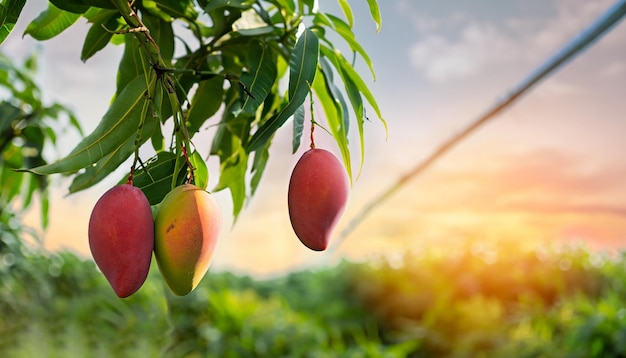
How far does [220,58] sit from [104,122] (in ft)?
0.64

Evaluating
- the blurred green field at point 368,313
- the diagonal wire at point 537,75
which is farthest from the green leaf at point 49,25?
the blurred green field at point 368,313

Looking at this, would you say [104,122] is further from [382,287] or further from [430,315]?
[382,287]

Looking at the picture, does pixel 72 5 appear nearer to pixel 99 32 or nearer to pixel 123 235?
pixel 99 32

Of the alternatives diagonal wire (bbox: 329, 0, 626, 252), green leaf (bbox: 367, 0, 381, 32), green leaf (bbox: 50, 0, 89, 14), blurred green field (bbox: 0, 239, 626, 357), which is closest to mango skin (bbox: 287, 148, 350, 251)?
green leaf (bbox: 367, 0, 381, 32)

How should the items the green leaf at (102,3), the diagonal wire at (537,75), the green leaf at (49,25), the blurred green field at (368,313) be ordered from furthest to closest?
the blurred green field at (368,313) → the diagonal wire at (537,75) → the green leaf at (49,25) → the green leaf at (102,3)

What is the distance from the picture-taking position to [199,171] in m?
0.47

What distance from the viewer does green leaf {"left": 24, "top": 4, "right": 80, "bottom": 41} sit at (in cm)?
61

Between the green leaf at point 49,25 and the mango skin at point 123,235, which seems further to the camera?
the green leaf at point 49,25

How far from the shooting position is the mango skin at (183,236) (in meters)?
0.38

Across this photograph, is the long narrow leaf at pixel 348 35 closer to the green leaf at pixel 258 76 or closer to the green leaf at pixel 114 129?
the green leaf at pixel 258 76

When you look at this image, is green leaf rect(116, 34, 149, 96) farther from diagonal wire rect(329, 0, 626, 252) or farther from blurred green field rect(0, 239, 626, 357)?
blurred green field rect(0, 239, 626, 357)

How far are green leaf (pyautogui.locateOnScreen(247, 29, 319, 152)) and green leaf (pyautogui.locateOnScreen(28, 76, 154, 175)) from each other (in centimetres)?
8

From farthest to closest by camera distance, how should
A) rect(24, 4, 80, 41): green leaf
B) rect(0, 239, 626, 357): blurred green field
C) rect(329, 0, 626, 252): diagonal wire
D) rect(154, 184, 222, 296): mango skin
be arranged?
1. rect(0, 239, 626, 357): blurred green field
2. rect(329, 0, 626, 252): diagonal wire
3. rect(24, 4, 80, 41): green leaf
4. rect(154, 184, 222, 296): mango skin

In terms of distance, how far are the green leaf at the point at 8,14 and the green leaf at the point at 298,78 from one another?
0.63 ft
